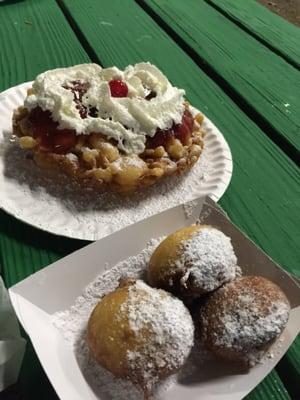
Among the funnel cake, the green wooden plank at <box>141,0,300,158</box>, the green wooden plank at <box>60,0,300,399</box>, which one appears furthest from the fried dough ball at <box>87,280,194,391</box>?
the green wooden plank at <box>141,0,300,158</box>

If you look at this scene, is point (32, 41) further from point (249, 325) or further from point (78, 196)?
point (249, 325)

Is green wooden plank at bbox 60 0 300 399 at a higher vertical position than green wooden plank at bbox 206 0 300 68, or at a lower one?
lower

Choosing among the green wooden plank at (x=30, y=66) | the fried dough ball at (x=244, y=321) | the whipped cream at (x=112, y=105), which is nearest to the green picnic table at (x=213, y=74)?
the green wooden plank at (x=30, y=66)

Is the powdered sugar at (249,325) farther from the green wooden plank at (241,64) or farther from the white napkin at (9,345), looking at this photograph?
the green wooden plank at (241,64)

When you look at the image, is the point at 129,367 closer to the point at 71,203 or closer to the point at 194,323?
the point at 194,323

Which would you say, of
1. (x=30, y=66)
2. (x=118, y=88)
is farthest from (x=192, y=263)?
(x=30, y=66)

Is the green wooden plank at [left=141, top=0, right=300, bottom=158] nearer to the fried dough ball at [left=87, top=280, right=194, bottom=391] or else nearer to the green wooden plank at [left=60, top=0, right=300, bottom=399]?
the green wooden plank at [left=60, top=0, right=300, bottom=399]
